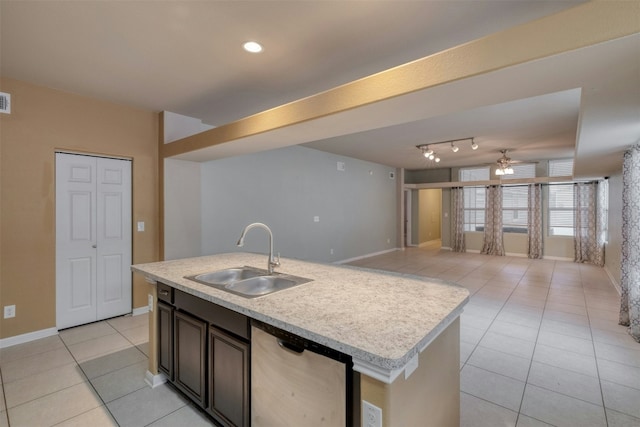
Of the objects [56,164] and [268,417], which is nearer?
[268,417]

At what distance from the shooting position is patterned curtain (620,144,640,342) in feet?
10.2

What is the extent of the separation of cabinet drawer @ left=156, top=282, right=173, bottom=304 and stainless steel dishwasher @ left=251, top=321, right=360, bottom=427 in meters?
0.98

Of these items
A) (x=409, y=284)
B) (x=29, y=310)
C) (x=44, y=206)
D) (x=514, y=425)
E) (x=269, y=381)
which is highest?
(x=44, y=206)

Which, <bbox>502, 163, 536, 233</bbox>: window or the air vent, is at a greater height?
the air vent

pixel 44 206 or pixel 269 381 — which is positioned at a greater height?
pixel 44 206

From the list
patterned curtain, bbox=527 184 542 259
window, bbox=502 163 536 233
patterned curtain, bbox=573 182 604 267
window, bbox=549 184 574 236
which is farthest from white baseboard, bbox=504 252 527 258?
patterned curtain, bbox=573 182 604 267

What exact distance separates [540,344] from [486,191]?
639 centimetres

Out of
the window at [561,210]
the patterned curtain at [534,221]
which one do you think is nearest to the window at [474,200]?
the patterned curtain at [534,221]

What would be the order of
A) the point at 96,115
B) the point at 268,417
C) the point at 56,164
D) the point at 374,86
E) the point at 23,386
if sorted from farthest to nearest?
the point at 96,115 < the point at 56,164 < the point at 23,386 < the point at 374,86 < the point at 268,417

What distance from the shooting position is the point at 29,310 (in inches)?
120

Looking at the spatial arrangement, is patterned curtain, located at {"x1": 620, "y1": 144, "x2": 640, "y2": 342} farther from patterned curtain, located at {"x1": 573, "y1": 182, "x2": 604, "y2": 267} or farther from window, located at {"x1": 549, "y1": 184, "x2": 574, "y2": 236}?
window, located at {"x1": 549, "y1": 184, "x2": 574, "y2": 236}

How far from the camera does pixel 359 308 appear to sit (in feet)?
4.75

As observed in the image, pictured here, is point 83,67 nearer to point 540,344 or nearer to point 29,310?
point 29,310

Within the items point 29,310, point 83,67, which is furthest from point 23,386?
point 83,67
